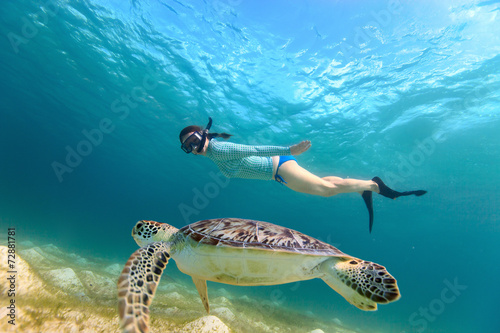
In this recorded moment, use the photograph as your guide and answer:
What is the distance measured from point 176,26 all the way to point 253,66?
12.6 feet

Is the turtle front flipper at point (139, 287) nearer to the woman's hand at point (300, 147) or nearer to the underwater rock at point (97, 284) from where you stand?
the woman's hand at point (300, 147)

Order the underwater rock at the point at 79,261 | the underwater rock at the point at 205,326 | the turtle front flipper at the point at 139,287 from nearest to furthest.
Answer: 1. the turtle front flipper at the point at 139,287
2. the underwater rock at the point at 205,326
3. the underwater rock at the point at 79,261

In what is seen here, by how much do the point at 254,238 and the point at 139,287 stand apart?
4.04 ft

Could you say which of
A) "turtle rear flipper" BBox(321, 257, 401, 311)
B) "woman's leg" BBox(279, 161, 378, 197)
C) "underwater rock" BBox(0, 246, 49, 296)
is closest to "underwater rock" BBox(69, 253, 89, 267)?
"underwater rock" BBox(0, 246, 49, 296)

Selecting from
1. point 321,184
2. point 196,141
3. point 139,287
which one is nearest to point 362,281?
point 139,287

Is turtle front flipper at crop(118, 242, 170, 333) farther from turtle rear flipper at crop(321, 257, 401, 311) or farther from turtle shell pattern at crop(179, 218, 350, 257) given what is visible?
turtle rear flipper at crop(321, 257, 401, 311)

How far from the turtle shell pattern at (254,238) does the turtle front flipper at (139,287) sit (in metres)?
0.50

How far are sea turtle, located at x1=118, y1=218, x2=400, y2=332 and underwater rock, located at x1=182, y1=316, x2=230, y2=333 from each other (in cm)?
77

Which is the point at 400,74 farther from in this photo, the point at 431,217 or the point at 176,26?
the point at 431,217

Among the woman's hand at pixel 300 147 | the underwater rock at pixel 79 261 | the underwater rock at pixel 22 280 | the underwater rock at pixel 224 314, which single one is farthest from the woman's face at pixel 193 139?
the underwater rock at pixel 79 261

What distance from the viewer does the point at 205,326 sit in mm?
2805

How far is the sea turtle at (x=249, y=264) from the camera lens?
6.15ft

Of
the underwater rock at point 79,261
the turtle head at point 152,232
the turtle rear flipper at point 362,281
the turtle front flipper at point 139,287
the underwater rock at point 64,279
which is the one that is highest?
the turtle rear flipper at point 362,281

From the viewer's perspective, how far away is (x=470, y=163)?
1652 centimetres
